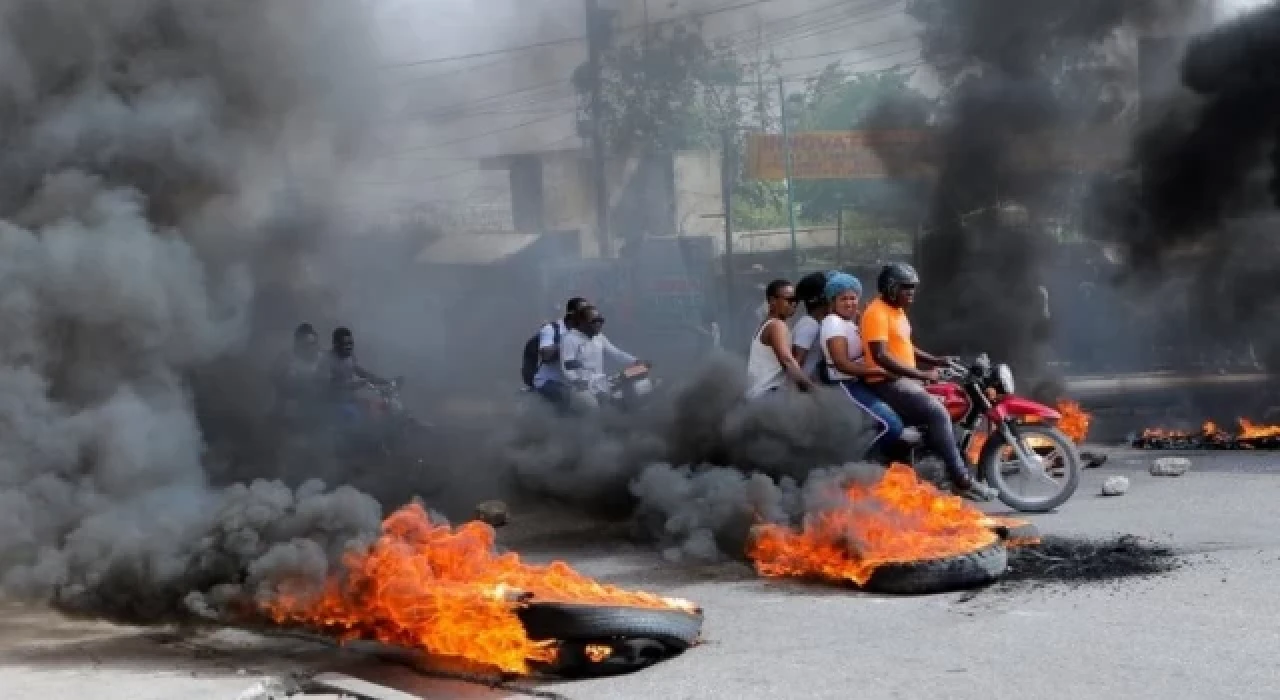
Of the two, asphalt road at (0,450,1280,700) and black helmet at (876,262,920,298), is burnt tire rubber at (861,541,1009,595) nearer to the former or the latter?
asphalt road at (0,450,1280,700)

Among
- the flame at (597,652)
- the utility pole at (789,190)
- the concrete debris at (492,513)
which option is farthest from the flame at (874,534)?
the utility pole at (789,190)

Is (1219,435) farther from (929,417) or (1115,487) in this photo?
(929,417)

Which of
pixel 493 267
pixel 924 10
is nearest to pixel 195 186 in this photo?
pixel 924 10

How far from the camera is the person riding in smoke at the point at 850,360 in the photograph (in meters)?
9.08

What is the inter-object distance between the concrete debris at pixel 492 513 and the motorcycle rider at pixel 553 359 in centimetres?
137

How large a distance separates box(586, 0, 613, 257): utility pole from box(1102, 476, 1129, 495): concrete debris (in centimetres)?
1181

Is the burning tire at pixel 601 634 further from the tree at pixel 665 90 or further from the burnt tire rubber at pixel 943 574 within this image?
the tree at pixel 665 90

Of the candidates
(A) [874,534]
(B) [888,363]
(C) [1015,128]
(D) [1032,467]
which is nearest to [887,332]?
(B) [888,363]

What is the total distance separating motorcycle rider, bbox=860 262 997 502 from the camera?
9094 mm

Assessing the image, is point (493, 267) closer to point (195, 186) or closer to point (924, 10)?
point (924, 10)

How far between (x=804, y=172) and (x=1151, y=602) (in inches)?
814

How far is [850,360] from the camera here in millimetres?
9164

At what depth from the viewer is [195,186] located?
27.5 feet

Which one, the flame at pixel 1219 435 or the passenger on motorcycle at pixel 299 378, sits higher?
the passenger on motorcycle at pixel 299 378
